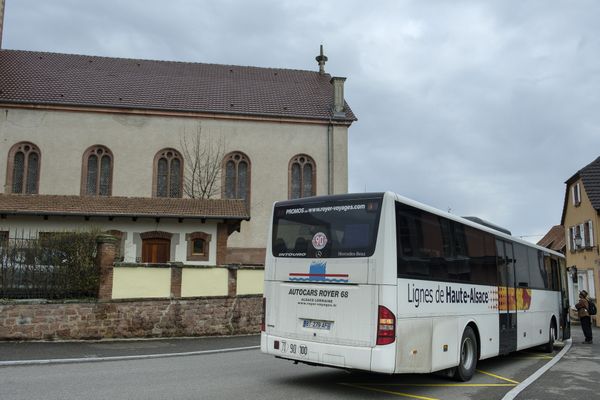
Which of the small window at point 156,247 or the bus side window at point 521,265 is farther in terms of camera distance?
the small window at point 156,247

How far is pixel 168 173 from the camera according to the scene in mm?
34344

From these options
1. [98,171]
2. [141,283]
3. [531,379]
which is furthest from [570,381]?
[98,171]

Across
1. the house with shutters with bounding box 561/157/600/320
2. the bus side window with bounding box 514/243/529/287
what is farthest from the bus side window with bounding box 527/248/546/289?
the house with shutters with bounding box 561/157/600/320

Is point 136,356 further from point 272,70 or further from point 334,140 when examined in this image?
point 272,70

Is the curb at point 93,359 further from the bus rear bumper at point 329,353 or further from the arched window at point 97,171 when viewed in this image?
the arched window at point 97,171

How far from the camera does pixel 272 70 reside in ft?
139

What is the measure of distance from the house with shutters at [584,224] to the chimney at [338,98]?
580 inches

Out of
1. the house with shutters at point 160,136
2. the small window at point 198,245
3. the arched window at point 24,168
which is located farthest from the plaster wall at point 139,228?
the arched window at point 24,168

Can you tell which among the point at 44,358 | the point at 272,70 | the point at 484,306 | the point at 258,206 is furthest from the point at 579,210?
the point at 44,358

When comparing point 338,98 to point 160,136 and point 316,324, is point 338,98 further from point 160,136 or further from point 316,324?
point 316,324

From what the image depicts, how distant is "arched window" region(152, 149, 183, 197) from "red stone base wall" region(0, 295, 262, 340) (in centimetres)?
1781

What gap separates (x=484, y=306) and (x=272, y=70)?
34.1m

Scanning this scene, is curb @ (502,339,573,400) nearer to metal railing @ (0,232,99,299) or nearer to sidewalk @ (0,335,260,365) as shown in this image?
sidewalk @ (0,335,260,365)

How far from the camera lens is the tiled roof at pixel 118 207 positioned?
73.0 feet
